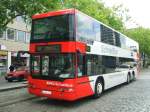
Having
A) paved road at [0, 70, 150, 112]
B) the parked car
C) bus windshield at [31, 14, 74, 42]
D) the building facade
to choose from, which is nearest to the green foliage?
the building facade

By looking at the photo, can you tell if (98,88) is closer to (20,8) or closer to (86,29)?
(86,29)

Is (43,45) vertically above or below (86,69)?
above

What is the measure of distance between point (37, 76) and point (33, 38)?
165cm

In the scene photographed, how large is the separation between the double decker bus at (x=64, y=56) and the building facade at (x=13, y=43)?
24.8 m

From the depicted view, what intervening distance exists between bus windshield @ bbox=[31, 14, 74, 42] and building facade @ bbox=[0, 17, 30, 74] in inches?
976

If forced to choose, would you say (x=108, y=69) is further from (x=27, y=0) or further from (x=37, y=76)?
(x=27, y=0)

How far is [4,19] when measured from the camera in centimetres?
2131

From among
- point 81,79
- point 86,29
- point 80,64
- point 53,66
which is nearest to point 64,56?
point 53,66

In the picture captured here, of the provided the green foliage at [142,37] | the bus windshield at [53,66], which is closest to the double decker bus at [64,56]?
the bus windshield at [53,66]

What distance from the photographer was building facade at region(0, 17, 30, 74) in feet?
124

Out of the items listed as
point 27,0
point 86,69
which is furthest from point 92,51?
point 27,0

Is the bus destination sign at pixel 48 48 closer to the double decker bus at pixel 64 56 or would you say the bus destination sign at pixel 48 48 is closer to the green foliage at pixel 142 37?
the double decker bus at pixel 64 56

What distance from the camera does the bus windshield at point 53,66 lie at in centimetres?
1164

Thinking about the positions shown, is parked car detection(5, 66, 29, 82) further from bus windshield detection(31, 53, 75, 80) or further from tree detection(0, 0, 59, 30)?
bus windshield detection(31, 53, 75, 80)
